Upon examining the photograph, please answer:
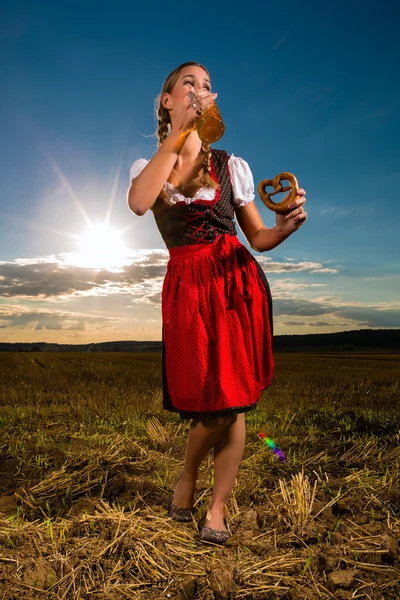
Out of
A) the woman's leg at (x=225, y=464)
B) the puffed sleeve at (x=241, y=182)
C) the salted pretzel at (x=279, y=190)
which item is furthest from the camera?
the puffed sleeve at (x=241, y=182)

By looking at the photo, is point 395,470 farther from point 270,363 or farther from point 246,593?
point 246,593

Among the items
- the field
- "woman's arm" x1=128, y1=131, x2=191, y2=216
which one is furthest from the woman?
the field

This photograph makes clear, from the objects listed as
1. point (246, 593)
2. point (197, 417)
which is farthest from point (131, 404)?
point (246, 593)

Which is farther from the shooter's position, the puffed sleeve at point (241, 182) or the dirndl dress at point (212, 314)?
the puffed sleeve at point (241, 182)

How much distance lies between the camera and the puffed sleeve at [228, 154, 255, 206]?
9.13 ft

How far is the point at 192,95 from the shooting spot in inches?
98.7

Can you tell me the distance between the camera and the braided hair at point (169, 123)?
2671 millimetres

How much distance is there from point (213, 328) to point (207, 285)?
21 centimetres

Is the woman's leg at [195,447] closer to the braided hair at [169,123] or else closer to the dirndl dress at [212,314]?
the dirndl dress at [212,314]

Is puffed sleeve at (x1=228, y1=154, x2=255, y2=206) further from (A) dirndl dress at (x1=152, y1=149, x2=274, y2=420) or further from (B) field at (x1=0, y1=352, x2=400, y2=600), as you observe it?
(B) field at (x1=0, y1=352, x2=400, y2=600)

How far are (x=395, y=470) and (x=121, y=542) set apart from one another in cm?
205

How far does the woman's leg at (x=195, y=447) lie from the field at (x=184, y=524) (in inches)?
5.9

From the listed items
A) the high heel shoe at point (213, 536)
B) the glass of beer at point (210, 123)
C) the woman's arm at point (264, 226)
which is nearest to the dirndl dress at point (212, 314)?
the woman's arm at point (264, 226)

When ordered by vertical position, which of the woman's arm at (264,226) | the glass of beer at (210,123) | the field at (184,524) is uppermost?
the glass of beer at (210,123)
